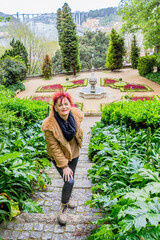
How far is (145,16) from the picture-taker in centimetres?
1282

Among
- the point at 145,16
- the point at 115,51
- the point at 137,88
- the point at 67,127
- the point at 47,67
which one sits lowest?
the point at 137,88

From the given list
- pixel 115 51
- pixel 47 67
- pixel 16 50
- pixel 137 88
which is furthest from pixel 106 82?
pixel 16 50

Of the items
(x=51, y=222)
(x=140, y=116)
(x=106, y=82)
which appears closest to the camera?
(x=51, y=222)

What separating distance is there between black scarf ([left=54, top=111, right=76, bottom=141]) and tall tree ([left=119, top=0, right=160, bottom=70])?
11588 mm

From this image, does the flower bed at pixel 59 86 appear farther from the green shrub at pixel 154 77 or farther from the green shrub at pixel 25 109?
the green shrub at pixel 25 109

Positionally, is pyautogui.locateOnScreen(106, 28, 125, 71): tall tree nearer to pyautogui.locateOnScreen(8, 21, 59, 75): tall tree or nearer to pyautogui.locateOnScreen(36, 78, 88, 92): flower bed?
pyautogui.locateOnScreen(36, 78, 88, 92): flower bed

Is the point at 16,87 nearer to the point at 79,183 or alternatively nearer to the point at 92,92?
the point at 92,92

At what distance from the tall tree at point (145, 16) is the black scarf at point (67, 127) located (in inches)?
456

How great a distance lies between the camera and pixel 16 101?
5219 millimetres

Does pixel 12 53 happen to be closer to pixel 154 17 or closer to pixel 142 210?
pixel 154 17

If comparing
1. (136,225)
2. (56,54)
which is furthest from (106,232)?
(56,54)

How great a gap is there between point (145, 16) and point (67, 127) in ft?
43.6

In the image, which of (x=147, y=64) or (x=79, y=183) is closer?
(x=79, y=183)

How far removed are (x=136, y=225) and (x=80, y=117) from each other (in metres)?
1.38
